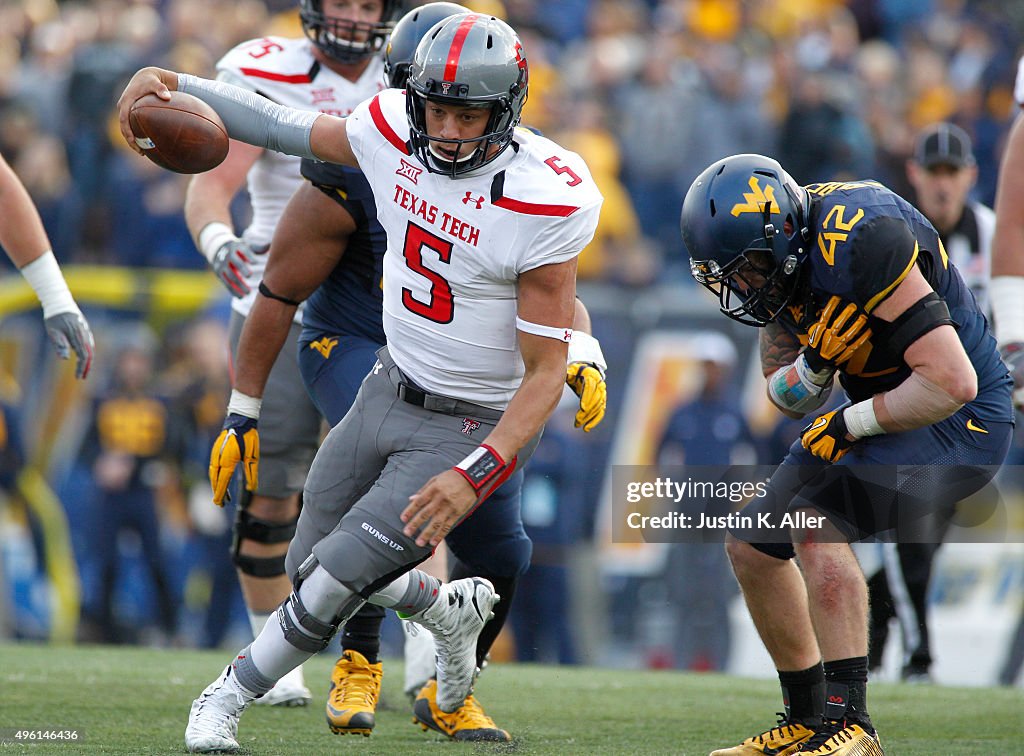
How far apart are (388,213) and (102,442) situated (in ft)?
18.4

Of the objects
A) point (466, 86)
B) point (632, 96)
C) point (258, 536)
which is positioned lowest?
point (632, 96)

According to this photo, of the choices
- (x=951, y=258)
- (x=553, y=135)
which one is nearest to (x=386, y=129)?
(x=951, y=258)

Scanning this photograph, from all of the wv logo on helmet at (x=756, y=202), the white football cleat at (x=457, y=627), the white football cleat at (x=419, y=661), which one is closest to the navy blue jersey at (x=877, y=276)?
the wv logo on helmet at (x=756, y=202)

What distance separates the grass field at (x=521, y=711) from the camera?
4.20 metres

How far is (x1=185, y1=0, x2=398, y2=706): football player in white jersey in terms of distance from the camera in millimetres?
5039

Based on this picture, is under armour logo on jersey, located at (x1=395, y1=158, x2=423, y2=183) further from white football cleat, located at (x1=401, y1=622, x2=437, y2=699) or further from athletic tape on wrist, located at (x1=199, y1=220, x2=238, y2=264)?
white football cleat, located at (x1=401, y1=622, x2=437, y2=699)

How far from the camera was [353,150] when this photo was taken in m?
3.93

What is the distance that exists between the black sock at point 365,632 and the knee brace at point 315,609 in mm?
708

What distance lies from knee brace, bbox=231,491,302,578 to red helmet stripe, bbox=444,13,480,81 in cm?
194

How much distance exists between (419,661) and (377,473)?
1194 millimetres

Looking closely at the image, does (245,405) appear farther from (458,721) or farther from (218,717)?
(458,721)

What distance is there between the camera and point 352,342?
4598 millimetres

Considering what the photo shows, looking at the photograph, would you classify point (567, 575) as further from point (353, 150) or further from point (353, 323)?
point (353, 150)

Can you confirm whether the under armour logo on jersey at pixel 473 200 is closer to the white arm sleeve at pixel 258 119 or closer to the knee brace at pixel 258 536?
the white arm sleeve at pixel 258 119
